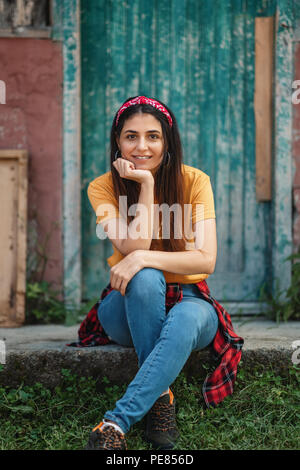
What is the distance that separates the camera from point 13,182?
10.8 ft

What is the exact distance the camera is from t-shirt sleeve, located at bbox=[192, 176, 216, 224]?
87.9 inches

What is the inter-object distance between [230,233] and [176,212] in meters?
1.34

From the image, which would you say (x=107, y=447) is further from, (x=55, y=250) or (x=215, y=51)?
(x=215, y=51)

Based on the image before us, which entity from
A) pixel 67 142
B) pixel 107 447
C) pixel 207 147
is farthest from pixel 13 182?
pixel 107 447

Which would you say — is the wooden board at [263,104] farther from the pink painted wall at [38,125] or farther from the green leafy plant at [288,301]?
the pink painted wall at [38,125]

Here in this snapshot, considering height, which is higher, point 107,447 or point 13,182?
point 13,182

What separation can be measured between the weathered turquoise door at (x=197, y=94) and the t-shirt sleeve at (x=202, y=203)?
1287 mm

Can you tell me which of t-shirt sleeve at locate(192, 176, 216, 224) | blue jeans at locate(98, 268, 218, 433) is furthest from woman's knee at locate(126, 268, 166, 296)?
t-shirt sleeve at locate(192, 176, 216, 224)

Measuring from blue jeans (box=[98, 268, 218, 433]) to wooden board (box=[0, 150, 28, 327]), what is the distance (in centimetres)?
117

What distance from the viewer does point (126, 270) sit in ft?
6.69

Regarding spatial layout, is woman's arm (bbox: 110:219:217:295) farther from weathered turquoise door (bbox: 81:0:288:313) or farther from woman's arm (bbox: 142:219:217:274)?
weathered turquoise door (bbox: 81:0:288:313)

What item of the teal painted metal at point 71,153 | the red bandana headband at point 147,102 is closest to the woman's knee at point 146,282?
the red bandana headband at point 147,102

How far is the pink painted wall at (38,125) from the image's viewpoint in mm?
3355

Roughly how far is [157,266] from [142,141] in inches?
23.3
